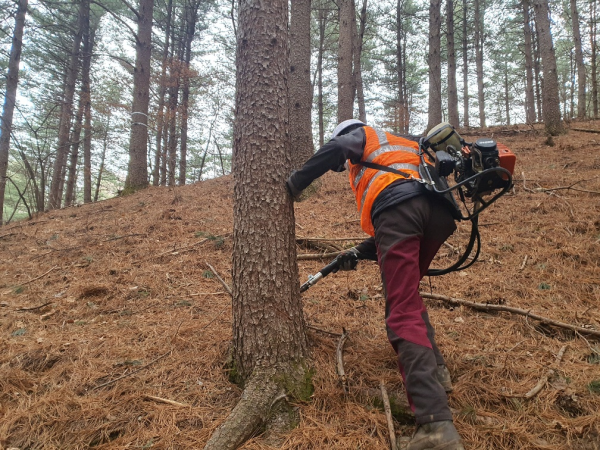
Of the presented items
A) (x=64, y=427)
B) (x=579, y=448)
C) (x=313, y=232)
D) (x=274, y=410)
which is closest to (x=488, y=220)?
(x=313, y=232)

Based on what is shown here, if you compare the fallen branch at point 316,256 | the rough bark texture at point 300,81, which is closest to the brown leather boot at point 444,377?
the fallen branch at point 316,256

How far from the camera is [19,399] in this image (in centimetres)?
241

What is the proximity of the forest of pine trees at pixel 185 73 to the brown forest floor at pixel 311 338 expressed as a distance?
3.89 meters

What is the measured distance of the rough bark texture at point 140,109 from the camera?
11.3 metres

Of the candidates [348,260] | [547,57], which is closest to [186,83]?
[547,57]

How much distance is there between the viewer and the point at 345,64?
31.8ft

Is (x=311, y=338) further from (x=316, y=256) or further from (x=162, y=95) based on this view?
(x=162, y=95)

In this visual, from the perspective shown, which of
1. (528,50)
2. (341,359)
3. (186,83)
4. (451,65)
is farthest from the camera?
(528,50)

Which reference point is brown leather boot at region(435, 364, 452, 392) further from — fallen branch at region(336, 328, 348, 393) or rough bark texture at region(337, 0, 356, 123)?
rough bark texture at region(337, 0, 356, 123)

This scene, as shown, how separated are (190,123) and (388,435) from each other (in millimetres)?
17286

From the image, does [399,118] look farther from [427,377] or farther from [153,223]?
[427,377]

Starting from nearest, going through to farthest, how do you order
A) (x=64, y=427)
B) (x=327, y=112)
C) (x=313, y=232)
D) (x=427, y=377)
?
(x=427, y=377)
(x=64, y=427)
(x=313, y=232)
(x=327, y=112)

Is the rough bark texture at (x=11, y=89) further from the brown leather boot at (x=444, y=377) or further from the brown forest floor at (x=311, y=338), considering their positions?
the brown leather boot at (x=444, y=377)

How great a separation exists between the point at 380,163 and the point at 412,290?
94cm
